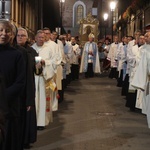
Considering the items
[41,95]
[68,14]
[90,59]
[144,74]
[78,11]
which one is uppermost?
[78,11]

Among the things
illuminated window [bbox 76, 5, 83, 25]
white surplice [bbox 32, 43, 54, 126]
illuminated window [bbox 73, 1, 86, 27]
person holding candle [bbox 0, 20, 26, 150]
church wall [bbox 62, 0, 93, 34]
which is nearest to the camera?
person holding candle [bbox 0, 20, 26, 150]

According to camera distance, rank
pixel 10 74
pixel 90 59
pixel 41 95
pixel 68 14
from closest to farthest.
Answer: pixel 10 74 < pixel 41 95 < pixel 90 59 < pixel 68 14

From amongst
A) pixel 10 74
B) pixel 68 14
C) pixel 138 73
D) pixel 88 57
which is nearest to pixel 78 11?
pixel 68 14

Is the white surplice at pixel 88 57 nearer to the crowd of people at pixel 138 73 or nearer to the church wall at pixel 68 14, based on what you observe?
the crowd of people at pixel 138 73

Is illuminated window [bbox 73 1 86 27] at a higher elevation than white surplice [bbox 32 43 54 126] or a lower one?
higher

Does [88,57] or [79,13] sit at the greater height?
[79,13]

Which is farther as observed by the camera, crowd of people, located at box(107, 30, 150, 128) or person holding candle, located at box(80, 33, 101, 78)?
person holding candle, located at box(80, 33, 101, 78)

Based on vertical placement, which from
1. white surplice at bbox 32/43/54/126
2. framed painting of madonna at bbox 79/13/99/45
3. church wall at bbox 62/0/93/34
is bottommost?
white surplice at bbox 32/43/54/126

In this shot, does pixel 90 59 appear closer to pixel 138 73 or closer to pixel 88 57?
pixel 88 57

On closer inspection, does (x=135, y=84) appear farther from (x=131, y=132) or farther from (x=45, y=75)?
(x=45, y=75)

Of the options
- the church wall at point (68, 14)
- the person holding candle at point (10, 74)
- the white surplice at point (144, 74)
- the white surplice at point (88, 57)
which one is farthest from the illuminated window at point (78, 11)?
the person holding candle at point (10, 74)

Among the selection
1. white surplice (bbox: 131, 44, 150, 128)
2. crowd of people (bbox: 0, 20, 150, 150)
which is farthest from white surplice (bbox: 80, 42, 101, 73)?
white surplice (bbox: 131, 44, 150, 128)

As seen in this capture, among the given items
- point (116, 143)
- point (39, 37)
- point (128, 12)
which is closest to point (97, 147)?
point (116, 143)

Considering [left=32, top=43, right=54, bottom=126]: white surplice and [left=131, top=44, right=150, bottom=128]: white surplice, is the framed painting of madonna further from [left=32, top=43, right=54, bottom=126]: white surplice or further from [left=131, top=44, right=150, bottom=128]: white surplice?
[left=131, top=44, right=150, bottom=128]: white surplice
